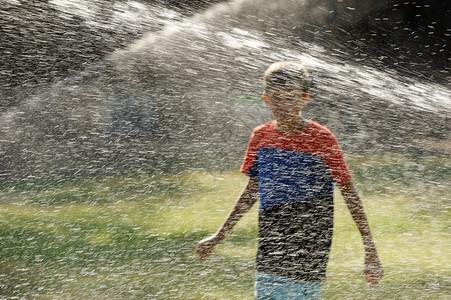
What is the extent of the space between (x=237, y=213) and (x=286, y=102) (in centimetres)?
41

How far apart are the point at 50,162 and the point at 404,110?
4.88 metres

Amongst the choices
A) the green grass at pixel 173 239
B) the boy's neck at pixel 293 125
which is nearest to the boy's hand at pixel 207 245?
the boy's neck at pixel 293 125

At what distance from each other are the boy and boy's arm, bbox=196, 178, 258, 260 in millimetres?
99

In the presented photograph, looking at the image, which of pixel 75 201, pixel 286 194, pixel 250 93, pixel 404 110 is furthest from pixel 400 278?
pixel 404 110

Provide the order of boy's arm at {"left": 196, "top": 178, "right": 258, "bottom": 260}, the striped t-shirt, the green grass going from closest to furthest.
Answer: the striped t-shirt < boy's arm at {"left": 196, "top": 178, "right": 258, "bottom": 260} < the green grass

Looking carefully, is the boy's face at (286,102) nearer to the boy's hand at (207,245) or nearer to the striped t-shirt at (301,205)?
the striped t-shirt at (301,205)

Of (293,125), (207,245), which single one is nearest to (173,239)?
(207,245)

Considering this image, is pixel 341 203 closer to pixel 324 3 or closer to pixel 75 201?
pixel 75 201

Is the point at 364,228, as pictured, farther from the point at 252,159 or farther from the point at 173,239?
the point at 173,239

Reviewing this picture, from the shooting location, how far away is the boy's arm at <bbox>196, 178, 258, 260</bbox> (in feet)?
6.63

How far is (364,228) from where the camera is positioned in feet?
6.42

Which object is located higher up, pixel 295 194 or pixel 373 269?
pixel 295 194

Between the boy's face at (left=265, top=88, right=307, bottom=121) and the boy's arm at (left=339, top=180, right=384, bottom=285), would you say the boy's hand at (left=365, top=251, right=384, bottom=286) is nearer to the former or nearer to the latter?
the boy's arm at (left=339, top=180, right=384, bottom=285)

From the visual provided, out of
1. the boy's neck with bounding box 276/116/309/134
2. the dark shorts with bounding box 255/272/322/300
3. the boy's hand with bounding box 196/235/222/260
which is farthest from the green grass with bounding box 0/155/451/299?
the boy's neck with bounding box 276/116/309/134
